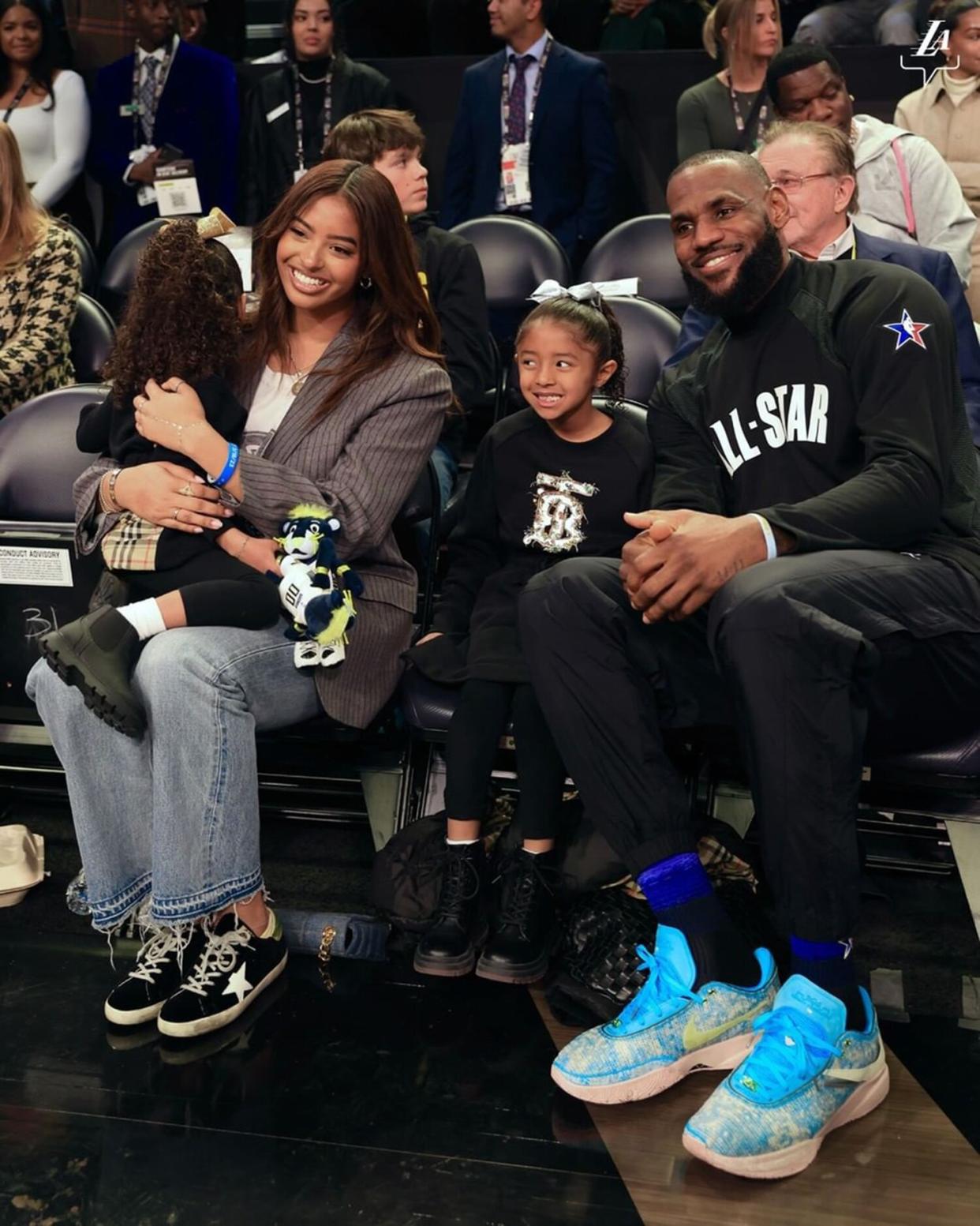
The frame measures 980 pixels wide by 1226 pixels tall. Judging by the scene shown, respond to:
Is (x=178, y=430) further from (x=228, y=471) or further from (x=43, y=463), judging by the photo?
(x=43, y=463)

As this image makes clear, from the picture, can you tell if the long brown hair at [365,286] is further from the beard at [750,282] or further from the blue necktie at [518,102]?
the blue necktie at [518,102]

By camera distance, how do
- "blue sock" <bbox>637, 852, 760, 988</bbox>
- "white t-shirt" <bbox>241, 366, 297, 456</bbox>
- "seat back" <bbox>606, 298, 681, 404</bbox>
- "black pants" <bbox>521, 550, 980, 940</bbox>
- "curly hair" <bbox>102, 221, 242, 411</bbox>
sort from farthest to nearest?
"seat back" <bbox>606, 298, 681, 404</bbox>, "white t-shirt" <bbox>241, 366, 297, 456</bbox>, "curly hair" <bbox>102, 221, 242, 411</bbox>, "blue sock" <bbox>637, 852, 760, 988</bbox>, "black pants" <bbox>521, 550, 980, 940</bbox>

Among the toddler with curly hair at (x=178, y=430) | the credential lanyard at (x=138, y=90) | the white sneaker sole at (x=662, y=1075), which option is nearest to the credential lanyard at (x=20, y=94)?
the credential lanyard at (x=138, y=90)

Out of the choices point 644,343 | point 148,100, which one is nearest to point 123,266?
point 148,100

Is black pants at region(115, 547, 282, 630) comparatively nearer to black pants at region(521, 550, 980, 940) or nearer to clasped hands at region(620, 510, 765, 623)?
black pants at region(521, 550, 980, 940)

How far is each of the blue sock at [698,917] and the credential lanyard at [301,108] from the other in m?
3.80

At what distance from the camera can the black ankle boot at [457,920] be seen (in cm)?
244

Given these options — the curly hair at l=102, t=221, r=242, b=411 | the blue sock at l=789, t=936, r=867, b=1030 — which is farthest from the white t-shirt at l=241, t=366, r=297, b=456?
the blue sock at l=789, t=936, r=867, b=1030

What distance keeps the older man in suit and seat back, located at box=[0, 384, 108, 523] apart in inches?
53.3

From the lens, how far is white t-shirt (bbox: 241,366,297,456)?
2.69 metres

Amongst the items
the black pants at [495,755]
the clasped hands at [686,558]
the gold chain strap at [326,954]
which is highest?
the clasped hands at [686,558]

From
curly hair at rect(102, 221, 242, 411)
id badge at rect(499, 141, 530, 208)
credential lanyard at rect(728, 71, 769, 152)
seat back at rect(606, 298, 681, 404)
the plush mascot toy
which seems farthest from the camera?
id badge at rect(499, 141, 530, 208)

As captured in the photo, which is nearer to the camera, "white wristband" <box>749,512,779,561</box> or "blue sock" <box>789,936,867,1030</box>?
"blue sock" <box>789,936,867,1030</box>

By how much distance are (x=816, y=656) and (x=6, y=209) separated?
8.65 ft
